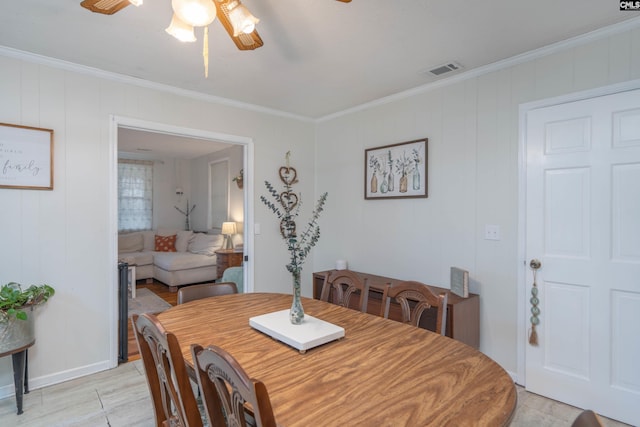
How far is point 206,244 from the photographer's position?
613 cm

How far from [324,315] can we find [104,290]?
6.57ft

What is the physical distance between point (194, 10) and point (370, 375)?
1.54 metres

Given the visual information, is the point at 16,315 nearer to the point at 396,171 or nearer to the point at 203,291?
the point at 203,291

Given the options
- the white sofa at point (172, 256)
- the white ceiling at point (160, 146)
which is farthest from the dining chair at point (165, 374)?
the white sofa at point (172, 256)

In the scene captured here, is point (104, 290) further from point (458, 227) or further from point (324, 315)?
point (458, 227)

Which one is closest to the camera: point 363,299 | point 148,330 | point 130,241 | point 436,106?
point 148,330

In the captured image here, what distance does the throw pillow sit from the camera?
6050 millimetres

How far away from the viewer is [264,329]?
5.32ft

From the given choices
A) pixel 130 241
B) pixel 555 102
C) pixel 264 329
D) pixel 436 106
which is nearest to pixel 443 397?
pixel 264 329

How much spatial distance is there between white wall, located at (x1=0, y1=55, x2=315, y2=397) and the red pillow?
12.6 ft

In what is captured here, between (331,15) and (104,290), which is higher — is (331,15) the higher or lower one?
the higher one

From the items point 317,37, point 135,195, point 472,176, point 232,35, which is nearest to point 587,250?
point 472,176

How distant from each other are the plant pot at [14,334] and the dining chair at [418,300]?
91.6 inches

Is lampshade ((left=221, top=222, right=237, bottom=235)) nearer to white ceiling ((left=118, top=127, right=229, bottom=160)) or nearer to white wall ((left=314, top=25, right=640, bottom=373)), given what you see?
white ceiling ((left=118, top=127, right=229, bottom=160))
